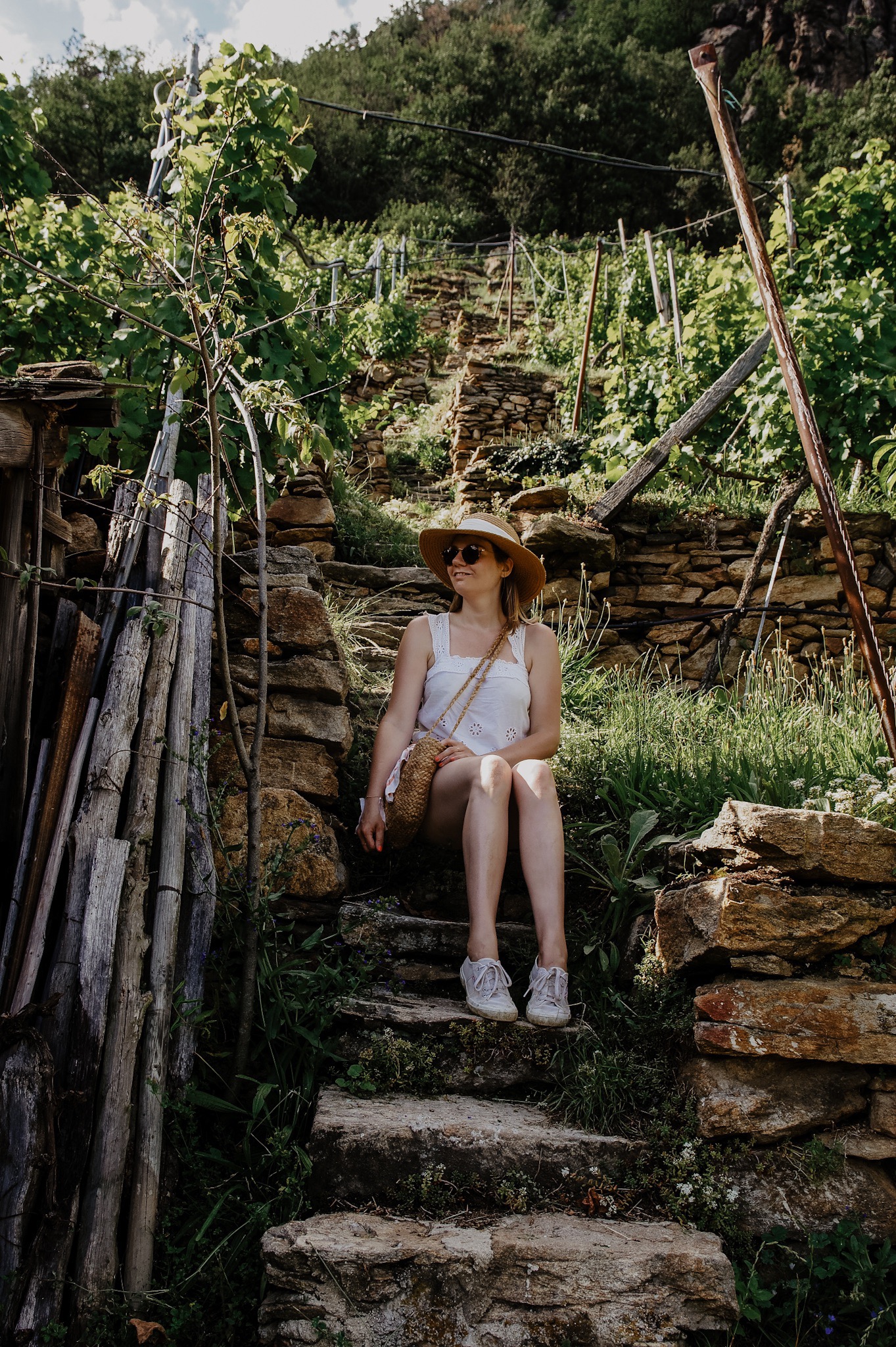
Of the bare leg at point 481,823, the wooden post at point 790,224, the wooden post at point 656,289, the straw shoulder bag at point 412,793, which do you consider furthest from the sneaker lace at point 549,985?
the wooden post at point 656,289

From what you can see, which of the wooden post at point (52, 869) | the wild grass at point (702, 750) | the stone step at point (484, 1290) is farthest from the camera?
the wild grass at point (702, 750)

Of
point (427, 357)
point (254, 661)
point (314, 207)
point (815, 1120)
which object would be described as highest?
point (314, 207)

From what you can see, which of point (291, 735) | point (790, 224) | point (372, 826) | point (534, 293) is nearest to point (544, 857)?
point (372, 826)

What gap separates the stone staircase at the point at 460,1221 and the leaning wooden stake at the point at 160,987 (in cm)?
30

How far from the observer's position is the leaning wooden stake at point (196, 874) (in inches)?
87.7

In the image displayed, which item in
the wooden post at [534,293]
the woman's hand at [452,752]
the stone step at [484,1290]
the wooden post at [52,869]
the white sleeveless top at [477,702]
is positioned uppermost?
the wooden post at [534,293]

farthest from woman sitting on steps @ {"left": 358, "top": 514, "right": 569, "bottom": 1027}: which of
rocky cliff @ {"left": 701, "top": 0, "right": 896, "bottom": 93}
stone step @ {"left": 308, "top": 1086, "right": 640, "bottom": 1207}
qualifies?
rocky cliff @ {"left": 701, "top": 0, "right": 896, "bottom": 93}

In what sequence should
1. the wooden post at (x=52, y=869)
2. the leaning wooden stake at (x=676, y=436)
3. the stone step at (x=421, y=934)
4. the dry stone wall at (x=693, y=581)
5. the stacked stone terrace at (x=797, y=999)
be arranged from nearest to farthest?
the wooden post at (x=52, y=869), the stacked stone terrace at (x=797, y=999), the stone step at (x=421, y=934), the dry stone wall at (x=693, y=581), the leaning wooden stake at (x=676, y=436)

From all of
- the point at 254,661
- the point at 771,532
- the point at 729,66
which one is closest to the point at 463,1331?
the point at 254,661

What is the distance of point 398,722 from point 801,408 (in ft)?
4.93

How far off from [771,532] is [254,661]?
12.3 feet

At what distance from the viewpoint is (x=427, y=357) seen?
41.5 ft

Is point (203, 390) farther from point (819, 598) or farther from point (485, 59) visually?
point (485, 59)

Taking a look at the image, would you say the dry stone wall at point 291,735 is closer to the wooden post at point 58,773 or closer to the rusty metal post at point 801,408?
the wooden post at point 58,773
